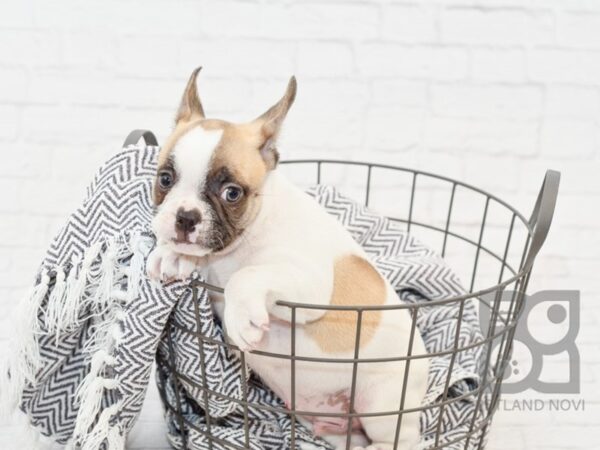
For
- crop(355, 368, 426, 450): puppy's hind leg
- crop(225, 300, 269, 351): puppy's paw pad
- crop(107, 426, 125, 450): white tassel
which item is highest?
crop(225, 300, 269, 351): puppy's paw pad

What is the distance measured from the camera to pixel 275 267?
1.28 m

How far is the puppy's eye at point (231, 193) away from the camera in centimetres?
125

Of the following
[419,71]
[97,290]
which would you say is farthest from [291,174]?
[97,290]

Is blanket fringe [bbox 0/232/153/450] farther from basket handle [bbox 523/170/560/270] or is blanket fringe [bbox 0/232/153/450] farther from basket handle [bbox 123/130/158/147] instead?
basket handle [bbox 523/170/560/270]

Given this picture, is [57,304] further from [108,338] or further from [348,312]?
Answer: [348,312]

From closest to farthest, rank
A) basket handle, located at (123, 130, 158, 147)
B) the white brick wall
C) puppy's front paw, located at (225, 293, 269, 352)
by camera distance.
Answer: puppy's front paw, located at (225, 293, 269, 352)
basket handle, located at (123, 130, 158, 147)
the white brick wall

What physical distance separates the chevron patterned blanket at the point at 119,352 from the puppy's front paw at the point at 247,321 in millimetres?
128

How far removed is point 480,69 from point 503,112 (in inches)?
5.1

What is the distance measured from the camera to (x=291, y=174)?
2.24 m

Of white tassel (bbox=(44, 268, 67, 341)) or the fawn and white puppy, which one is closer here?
the fawn and white puppy

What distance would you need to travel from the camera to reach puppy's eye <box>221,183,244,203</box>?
1246 millimetres

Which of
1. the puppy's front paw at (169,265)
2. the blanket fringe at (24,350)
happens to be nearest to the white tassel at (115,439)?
the blanket fringe at (24,350)

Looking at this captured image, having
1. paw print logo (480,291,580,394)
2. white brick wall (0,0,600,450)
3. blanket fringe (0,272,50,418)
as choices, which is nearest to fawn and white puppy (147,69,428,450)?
blanket fringe (0,272,50,418)

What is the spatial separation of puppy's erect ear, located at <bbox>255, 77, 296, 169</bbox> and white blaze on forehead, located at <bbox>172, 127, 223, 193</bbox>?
0.10 metres
